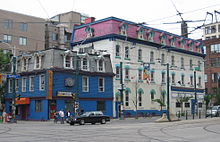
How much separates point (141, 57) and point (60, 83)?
53.5 feet

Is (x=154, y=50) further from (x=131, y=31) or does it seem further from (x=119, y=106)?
(x=119, y=106)

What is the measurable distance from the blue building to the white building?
229cm

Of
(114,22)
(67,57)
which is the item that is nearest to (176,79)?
(114,22)

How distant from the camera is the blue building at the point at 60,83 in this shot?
4541 centimetres

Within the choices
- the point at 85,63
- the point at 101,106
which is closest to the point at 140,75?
the point at 101,106

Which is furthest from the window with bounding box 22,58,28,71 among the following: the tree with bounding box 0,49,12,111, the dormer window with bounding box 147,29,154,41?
the dormer window with bounding box 147,29,154,41

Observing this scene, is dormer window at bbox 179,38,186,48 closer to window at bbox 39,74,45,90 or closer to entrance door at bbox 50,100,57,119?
window at bbox 39,74,45,90

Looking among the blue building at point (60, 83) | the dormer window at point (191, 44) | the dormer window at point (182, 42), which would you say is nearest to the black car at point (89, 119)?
the blue building at point (60, 83)

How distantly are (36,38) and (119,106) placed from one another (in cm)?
3224

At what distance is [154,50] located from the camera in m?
59.4

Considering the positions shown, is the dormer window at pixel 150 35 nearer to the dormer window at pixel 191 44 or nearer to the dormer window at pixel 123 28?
the dormer window at pixel 123 28

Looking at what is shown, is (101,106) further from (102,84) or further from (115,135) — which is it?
(115,135)

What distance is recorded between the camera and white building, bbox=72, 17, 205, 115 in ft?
174

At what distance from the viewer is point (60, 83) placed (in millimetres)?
46000
